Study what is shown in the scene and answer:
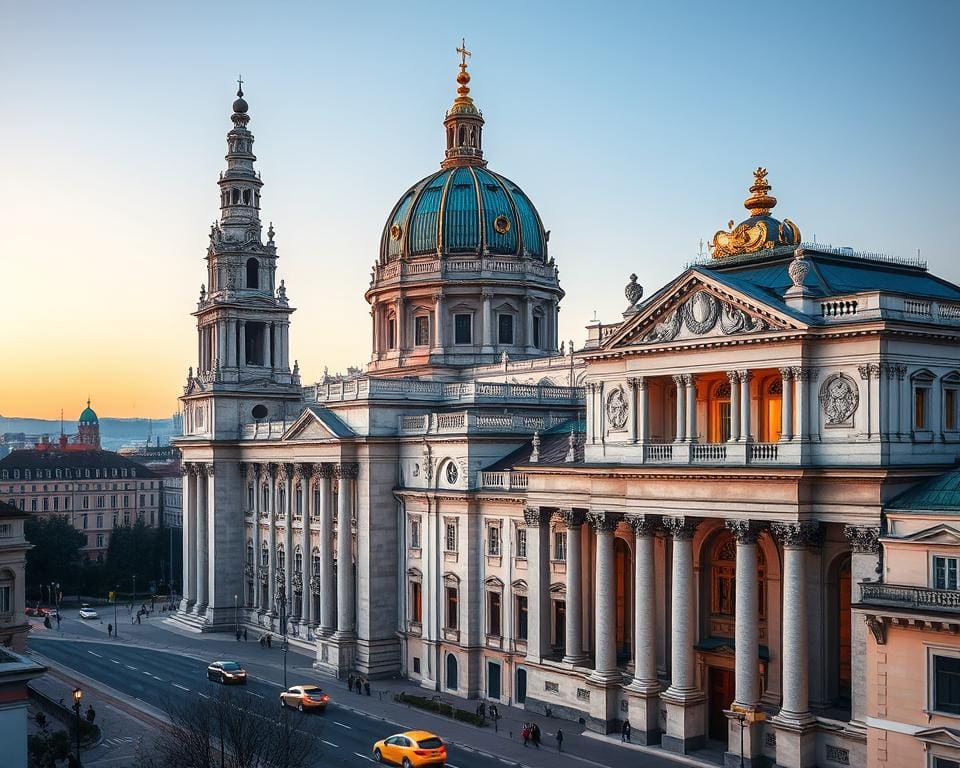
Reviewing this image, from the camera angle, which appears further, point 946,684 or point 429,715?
point 429,715

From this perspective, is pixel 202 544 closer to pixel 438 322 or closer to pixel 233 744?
pixel 438 322

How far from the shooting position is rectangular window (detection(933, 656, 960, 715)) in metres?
44.8

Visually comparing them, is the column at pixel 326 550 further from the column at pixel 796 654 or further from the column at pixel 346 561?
the column at pixel 796 654

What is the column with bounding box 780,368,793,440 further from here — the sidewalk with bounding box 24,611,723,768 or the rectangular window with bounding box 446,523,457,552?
the rectangular window with bounding box 446,523,457,552

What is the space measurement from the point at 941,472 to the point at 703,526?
13.7m

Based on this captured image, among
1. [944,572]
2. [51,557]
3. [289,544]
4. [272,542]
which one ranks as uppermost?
[944,572]

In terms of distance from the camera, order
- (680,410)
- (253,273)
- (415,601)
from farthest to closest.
Result: 1. (253,273)
2. (415,601)
3. (680,410)

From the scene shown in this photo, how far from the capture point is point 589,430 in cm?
6400

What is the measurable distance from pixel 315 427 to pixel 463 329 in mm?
21160

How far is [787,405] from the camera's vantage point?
52688 mm

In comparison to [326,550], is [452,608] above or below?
below

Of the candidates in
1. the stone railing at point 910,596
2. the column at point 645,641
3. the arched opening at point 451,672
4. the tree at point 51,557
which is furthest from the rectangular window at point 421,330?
the stone railing at point 910,596

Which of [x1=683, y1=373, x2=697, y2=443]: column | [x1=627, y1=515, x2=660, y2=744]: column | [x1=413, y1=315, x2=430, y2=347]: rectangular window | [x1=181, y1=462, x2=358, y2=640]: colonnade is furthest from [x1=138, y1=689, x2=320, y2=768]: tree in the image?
[x1=413, y1=315, x2=430, y2=347]: rectangular window

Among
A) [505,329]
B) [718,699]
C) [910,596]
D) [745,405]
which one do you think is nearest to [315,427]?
[505,329]
